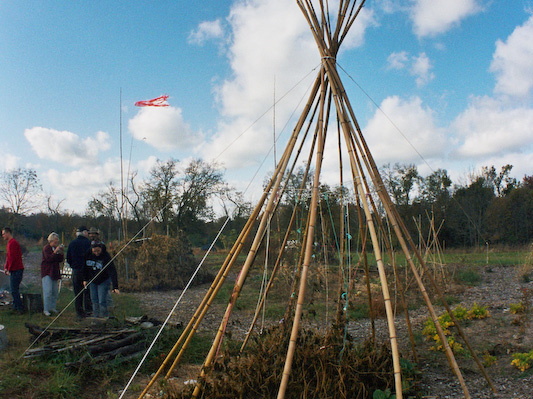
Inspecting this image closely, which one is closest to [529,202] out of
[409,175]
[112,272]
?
[409,175]

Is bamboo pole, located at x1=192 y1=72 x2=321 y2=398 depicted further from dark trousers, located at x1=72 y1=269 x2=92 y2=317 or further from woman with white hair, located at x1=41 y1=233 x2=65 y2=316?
woman with white hair, located at x1=41 y1=233 x2=65 y2=316

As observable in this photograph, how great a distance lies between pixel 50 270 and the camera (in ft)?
18.5

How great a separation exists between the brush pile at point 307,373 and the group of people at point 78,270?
286 centimetres

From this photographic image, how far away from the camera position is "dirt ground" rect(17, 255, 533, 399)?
127 inches

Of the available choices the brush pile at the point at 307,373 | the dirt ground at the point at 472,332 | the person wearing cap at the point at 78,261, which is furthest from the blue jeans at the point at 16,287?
the brush pile at the point at 307,373

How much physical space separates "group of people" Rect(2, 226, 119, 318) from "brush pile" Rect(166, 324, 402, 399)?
2862mm

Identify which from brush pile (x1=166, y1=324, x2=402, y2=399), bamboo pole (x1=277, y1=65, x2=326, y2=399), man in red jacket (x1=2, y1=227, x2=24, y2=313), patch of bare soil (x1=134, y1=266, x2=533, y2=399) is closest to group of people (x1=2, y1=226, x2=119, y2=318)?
man in red jacket (x1=2, y1=227, x2=24, y2=313)

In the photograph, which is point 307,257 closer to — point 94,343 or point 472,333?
point 94,343

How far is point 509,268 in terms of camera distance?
10.3m

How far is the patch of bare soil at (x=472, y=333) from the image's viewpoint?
10.6ft

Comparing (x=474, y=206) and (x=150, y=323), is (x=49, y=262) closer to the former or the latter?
(x=150, y=323)

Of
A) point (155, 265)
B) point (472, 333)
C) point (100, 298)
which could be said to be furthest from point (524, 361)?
point (155, 265)

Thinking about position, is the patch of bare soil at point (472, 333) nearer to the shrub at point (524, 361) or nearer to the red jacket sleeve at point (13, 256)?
the shrub at point (524, 361)

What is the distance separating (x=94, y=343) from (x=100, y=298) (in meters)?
1.51
